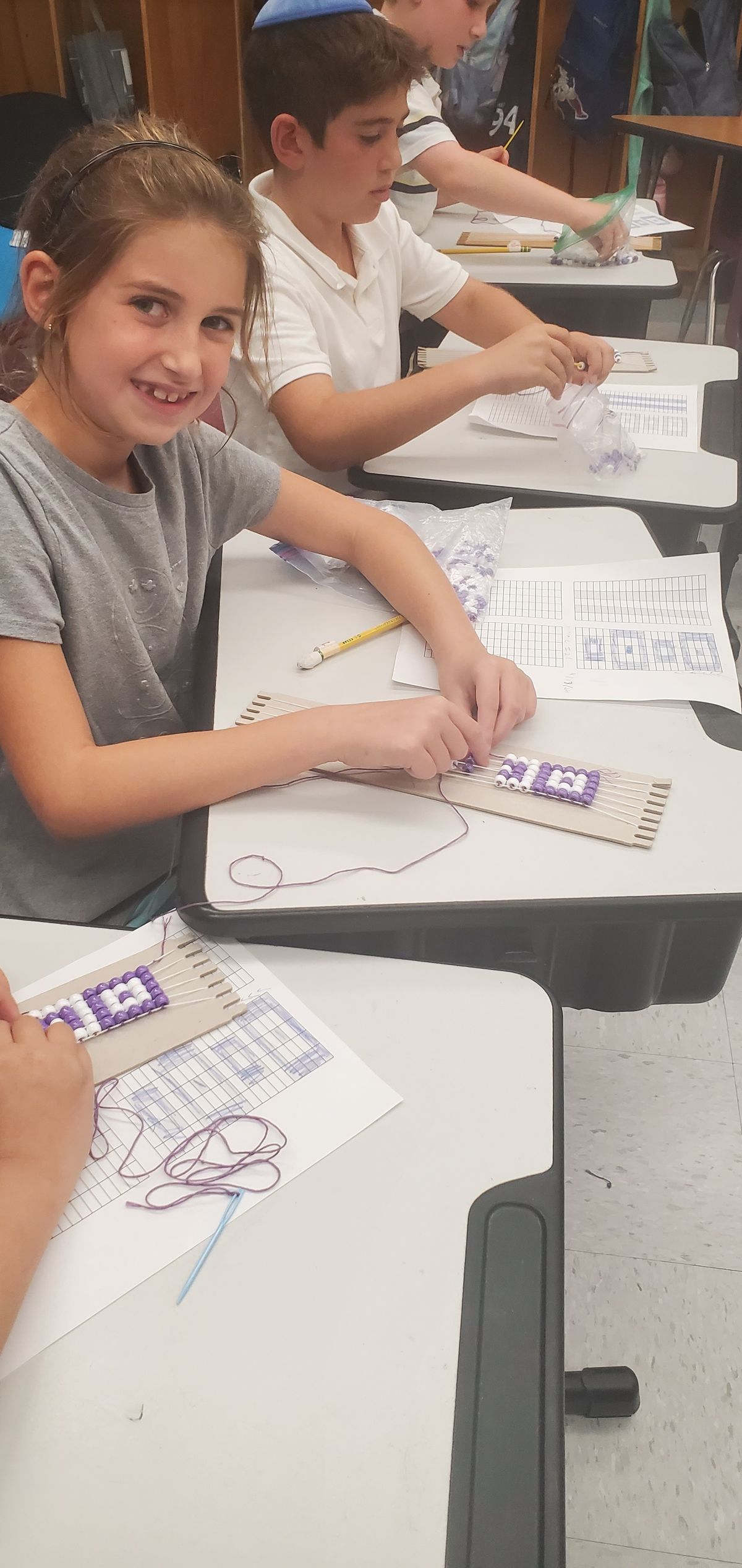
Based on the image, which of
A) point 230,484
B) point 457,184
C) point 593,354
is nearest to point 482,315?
point 593,354

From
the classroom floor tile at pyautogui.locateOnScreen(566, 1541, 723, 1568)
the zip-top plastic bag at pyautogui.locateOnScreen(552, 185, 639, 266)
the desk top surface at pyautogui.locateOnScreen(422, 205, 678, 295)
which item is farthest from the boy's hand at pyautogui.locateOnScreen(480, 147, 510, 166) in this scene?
the classroom floor tile at pyautogui.locateOnScreen(566, 1541, 723, 1568)

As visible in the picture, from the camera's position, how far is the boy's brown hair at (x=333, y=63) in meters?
1.40

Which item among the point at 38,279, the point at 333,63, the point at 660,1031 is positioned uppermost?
the point at 333,63

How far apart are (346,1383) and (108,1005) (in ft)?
0.94

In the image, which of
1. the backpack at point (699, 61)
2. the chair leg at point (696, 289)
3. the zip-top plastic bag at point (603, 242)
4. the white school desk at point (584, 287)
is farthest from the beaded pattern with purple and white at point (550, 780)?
the backpack at point (699, 61)

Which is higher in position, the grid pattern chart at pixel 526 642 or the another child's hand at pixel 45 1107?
the another child's hand at pixel 45 1107

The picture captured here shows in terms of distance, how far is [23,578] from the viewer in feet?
2.88

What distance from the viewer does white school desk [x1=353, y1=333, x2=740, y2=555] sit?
142cm

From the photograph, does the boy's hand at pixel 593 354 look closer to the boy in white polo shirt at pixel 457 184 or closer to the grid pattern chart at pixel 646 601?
the grid pattern chart at pixel 646 601

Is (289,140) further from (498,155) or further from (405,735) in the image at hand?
(498,155)

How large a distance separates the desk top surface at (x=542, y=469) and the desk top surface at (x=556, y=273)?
0.58m

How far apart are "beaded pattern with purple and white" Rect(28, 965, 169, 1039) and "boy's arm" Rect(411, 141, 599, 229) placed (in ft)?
6.77

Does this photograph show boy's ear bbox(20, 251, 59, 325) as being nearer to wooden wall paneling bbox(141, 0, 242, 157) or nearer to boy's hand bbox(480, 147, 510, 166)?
boy's hand bbox(480, 147, 510, 166)

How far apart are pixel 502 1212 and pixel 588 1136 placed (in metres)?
0.83
